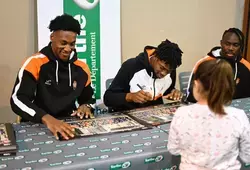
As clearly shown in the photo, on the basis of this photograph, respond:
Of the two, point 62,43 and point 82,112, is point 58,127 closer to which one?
point 82,112

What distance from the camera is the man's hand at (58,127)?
1.75 m

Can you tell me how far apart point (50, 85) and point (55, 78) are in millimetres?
51

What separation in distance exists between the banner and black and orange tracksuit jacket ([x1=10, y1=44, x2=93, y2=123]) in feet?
3.40

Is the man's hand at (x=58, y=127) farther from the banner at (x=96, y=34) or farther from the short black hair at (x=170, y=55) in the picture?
the banner at (x=96, y=34)

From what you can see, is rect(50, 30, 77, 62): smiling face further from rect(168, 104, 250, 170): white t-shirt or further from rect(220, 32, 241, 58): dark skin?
rect(220, 32, 241, 58): dark skin

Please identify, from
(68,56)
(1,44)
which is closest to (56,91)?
(68,56)

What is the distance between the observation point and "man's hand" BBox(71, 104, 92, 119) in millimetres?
2062

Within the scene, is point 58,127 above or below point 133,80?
below

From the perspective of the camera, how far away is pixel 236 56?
2879 mm

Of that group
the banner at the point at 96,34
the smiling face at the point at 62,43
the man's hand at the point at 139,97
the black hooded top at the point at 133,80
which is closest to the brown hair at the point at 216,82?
the man's hand at the point at 139,97

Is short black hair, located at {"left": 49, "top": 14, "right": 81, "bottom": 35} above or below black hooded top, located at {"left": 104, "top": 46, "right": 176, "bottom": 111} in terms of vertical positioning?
above

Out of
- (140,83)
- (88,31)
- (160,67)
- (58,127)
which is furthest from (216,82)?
(88,31)

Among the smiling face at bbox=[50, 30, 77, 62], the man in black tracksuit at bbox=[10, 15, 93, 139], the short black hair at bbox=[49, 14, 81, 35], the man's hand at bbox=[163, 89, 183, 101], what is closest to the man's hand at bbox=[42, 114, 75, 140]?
the man in black tracksuit at bbox=[10, 15, 93, 139]

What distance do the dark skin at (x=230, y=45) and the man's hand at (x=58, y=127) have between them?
5.03 feet
